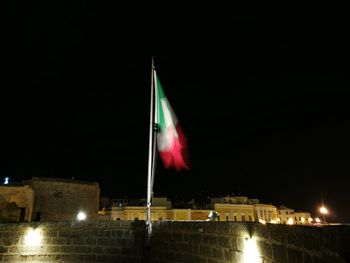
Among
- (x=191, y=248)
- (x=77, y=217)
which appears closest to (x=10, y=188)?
(x=77, y=217)

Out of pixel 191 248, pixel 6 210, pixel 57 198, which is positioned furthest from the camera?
pixel 57 198

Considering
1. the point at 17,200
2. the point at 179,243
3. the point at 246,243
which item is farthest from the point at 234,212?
the point at 246,243

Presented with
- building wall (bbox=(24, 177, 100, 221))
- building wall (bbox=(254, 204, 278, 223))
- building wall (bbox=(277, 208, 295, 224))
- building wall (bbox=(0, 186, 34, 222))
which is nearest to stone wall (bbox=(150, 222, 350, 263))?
building wall (bbox=(0, 186, 34, 222))

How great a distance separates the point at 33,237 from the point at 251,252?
7135 millimetres

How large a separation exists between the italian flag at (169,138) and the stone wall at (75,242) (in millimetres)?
1953

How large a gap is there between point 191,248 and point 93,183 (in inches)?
976

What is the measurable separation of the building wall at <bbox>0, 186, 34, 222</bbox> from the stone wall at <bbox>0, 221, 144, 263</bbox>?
1484 centimetres

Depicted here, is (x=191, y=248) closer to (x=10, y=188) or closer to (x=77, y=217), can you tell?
(x=10, y=188)

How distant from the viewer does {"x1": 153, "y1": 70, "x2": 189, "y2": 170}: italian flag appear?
26.8ft

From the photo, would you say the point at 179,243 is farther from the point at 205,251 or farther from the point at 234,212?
the point at 234,212

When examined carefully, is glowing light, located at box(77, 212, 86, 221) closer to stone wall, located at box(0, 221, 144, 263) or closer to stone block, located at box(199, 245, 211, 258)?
stone wall, located at box(0, 221, 144, 263)

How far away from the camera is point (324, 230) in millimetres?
3246

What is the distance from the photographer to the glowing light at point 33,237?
29.5 ft

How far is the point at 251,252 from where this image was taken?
4.66 metres
